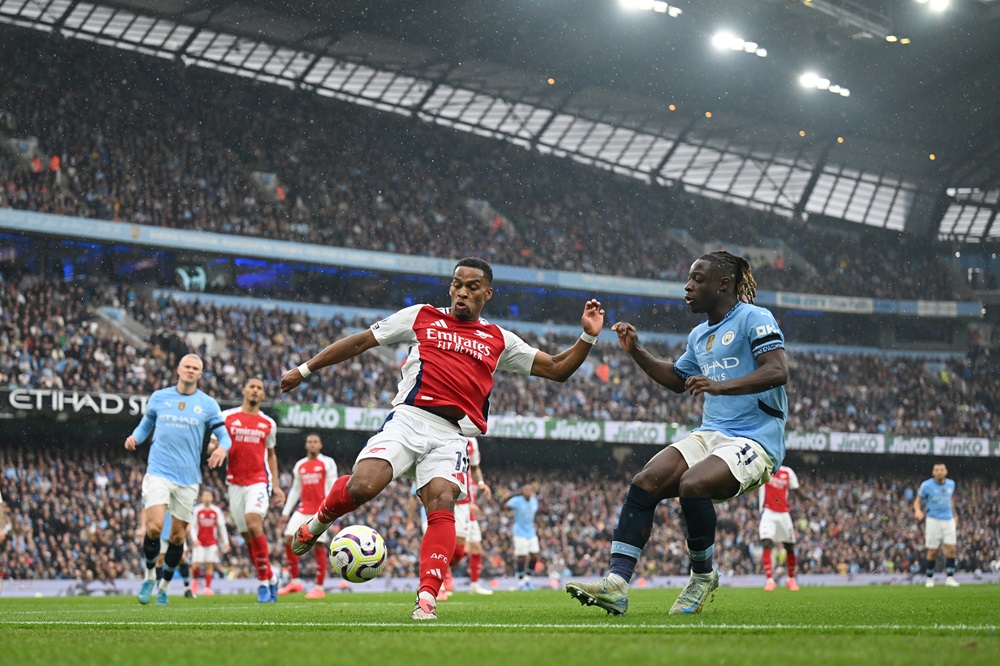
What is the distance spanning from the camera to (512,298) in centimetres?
4172

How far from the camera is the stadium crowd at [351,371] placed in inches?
1104

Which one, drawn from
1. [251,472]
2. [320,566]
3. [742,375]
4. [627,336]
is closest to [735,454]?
[742,375]

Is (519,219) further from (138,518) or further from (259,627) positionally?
(259,627)

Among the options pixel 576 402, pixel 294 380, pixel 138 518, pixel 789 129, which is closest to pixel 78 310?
pixel 138 518

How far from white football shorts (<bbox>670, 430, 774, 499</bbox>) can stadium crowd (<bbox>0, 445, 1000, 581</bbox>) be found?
11.5 metres

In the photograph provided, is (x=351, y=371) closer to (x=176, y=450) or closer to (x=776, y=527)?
(x=776, y=527)

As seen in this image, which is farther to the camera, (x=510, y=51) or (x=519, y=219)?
(x=519, y=219)

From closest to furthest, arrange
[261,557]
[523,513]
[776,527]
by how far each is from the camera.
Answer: [261,557] < [776,527] < [523,513]

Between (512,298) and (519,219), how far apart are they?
3117mm

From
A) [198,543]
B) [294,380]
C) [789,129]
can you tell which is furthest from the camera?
[789,129]

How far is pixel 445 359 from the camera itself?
7070mm

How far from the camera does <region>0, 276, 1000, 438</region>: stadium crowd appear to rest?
1104 inches

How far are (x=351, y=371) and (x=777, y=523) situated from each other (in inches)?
712

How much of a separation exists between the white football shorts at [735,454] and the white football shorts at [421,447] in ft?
4.58
